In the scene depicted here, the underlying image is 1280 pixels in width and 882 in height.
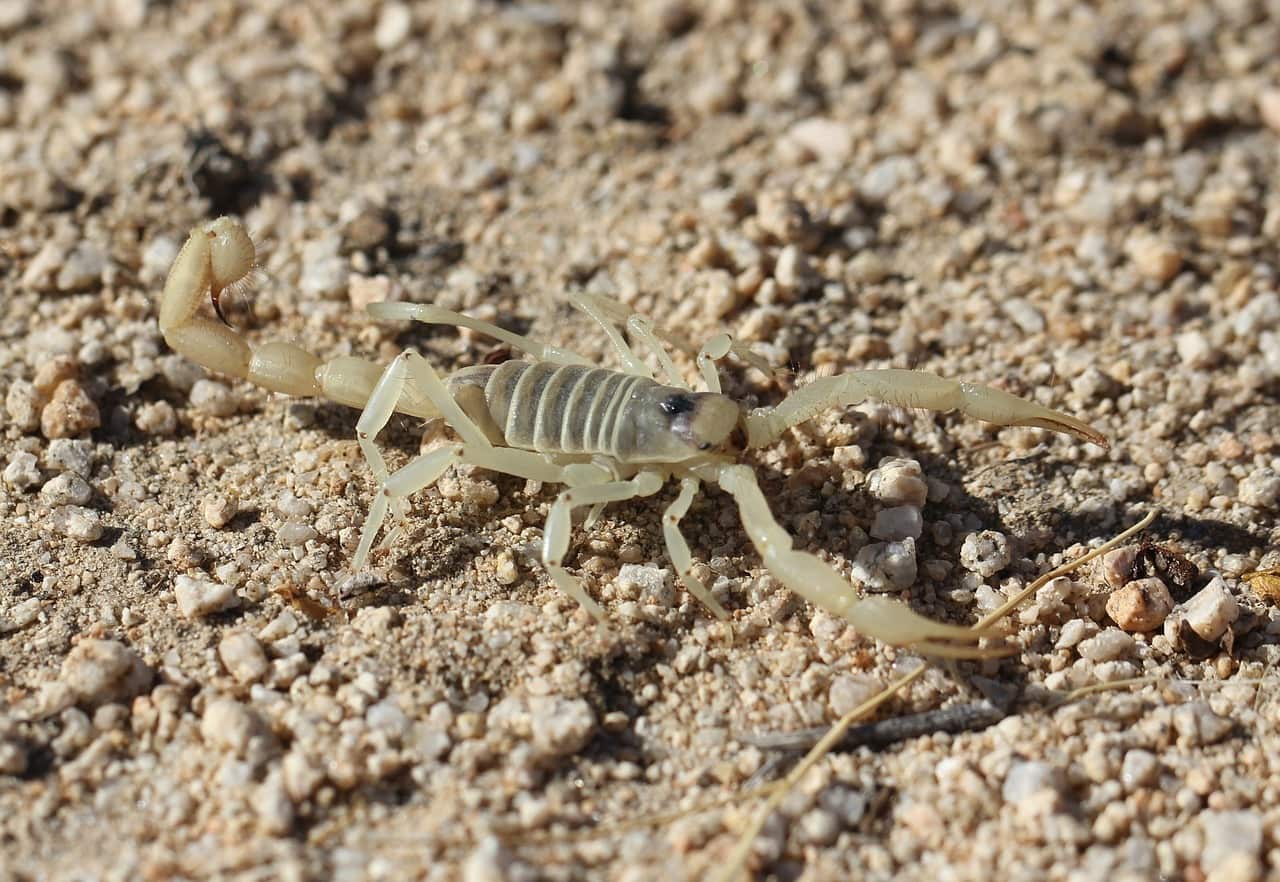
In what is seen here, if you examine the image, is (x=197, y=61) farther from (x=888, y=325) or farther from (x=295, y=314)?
(x=888, y=325)

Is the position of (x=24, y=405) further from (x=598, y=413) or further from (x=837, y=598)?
(x=837, y=598)

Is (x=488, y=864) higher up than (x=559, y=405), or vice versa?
(x=559, y=405)

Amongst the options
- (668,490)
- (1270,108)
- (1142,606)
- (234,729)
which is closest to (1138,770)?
(1142,606)

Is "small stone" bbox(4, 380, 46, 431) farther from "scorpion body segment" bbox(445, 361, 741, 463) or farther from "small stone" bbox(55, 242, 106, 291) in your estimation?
"scorpion body segment" bbox(445, 361, 741, 463)

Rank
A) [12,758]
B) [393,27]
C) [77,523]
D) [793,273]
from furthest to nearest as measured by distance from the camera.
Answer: [393,27] → [793,273] → [77,523] → [12,758]

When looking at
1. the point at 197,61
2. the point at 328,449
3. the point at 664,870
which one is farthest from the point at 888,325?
the point at 197,61

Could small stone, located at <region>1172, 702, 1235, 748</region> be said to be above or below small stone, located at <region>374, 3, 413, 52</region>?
below

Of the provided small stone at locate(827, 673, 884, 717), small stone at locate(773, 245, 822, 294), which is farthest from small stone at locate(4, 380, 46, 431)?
small stone at locate(827, 673, 884, 717)
